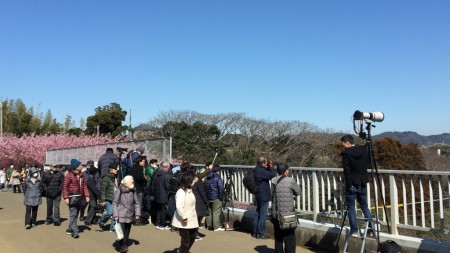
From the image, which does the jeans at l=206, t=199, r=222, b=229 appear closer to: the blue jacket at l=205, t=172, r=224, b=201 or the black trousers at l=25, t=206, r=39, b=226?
the blue jacket at l=205, t=172, r=224, b=201

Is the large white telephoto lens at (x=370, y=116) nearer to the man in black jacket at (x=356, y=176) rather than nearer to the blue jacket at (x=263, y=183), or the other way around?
the man in black jacket at (x=356, y=176)

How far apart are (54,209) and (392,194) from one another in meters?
9.01

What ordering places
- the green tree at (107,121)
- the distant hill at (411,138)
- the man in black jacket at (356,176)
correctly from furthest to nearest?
the green tree at (107,121) < the distant hill at (411,138) < the man in black jacket at (356,176)

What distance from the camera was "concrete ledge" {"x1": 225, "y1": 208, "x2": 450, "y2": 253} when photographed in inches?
235

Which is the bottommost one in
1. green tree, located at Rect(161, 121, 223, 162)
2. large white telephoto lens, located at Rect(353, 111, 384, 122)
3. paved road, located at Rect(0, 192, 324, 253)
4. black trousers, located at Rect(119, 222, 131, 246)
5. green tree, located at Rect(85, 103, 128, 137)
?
paved road, located at Rect(0, 192, 324, 253)

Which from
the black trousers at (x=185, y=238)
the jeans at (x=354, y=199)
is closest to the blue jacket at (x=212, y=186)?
the black trousers at (x=185, y=238)

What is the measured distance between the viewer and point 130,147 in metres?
16.5

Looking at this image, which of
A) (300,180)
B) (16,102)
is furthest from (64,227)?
(16,102)

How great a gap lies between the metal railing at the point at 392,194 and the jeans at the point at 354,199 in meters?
0.20

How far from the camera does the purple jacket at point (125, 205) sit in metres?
8.20

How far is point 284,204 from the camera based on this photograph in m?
6.83

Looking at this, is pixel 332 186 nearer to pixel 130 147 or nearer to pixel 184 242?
pixel 184 242

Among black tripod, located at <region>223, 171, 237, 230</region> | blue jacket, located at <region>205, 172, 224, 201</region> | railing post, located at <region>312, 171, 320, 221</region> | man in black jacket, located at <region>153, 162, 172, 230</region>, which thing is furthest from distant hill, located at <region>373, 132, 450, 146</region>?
railing post, located at <region>312, 171, 320, 221</region>

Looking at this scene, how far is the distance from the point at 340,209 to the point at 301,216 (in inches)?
53.1
